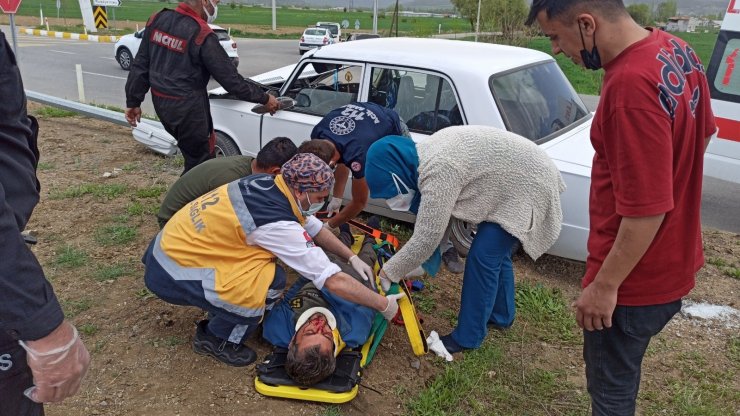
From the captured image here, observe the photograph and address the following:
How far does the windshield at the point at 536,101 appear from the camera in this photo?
4086mm

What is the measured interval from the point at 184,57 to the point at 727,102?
205 inches

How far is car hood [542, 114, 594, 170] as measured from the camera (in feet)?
12.8

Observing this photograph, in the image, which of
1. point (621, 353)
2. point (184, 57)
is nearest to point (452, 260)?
point (621, 353)

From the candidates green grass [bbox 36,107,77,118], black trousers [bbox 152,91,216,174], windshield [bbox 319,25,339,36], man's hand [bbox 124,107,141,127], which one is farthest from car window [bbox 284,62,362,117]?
windshield [bbox 319,25,339,36]

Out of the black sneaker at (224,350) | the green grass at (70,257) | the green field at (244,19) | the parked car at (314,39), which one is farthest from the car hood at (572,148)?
the green field at (244,19)

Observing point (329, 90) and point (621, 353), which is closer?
point (621, 353)

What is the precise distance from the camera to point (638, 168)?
166cm

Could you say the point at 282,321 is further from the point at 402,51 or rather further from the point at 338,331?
the point at 402,51

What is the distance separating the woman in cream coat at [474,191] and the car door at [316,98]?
1.82 metres

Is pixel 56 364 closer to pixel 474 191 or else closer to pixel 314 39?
pixel 474 191

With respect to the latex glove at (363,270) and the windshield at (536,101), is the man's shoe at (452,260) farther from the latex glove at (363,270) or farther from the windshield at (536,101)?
the latex glove at (363,270)

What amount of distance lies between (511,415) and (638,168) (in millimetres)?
1764

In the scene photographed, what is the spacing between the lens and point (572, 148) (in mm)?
4055

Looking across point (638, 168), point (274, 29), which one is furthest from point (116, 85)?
point (274, 29)
